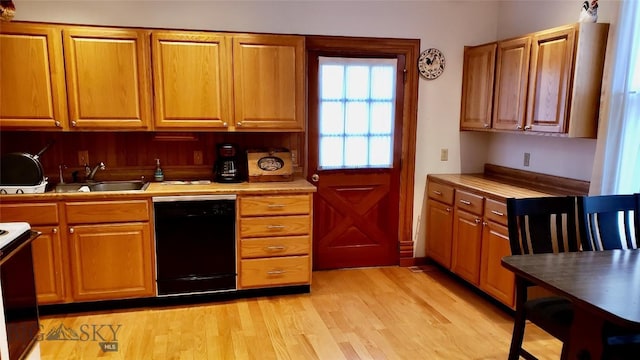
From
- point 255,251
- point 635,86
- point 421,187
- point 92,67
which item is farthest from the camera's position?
point 421,187

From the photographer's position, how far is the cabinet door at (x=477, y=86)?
3.71 meters

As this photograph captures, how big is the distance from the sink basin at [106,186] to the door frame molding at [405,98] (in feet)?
4.53

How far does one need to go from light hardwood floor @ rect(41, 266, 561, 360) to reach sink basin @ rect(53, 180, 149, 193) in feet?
2.97

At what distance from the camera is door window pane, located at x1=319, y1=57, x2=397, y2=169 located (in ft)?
12.7

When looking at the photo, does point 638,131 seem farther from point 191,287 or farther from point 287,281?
point 191,287

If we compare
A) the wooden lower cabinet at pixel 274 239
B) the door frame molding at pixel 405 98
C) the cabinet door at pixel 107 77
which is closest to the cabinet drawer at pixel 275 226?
the wooden lower cabinet at pixel 274 239

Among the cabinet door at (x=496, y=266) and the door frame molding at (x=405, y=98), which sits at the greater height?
the door frame molding at (x=405, y=98)

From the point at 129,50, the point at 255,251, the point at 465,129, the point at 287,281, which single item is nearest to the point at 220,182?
the point at 255,251

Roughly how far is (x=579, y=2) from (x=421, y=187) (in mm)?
1885

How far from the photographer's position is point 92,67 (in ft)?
10.5

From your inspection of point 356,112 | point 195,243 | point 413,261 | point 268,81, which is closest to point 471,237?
point 413,261

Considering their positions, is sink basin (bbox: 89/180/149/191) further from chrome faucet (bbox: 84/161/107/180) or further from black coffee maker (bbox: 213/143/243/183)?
black coffee maker (bbox: 213/143/243/183)

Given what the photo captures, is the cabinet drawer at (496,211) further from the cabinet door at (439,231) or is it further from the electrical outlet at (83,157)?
the electrical outlet at (83,157)

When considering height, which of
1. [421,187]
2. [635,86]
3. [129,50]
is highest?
[129,50]
